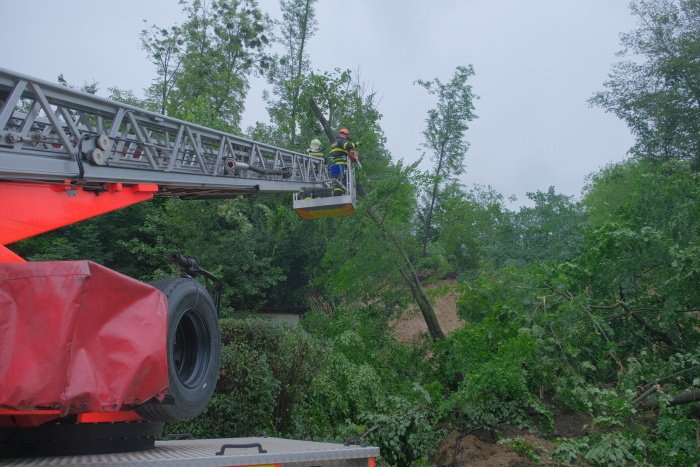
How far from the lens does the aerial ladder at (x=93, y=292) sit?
3.32 meters

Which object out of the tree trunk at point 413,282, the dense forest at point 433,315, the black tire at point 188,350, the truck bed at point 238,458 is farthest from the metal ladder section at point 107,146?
the tree trunk at point 413,282

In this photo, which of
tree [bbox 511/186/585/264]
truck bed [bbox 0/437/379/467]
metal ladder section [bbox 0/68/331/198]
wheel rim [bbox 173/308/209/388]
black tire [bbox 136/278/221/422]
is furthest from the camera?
tree [bbox 511/186/585/264]

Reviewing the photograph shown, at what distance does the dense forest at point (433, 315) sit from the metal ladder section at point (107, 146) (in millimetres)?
3707

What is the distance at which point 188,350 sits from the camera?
197 inches

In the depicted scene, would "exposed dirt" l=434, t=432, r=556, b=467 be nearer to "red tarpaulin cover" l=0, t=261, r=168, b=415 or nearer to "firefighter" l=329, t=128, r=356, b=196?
"firefighter" l=329, t=128, r=356, b=196

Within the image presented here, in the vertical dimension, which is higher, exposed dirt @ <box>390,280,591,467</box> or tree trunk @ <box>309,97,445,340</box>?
tree trunk @ <box>309,97,445,340</box>

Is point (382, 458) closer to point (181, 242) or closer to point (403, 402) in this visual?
point (403, 402)

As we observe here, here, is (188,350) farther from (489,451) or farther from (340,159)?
(340,159)

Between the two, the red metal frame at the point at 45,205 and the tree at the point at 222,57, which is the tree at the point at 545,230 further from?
the red metal frame at the point at 45,205

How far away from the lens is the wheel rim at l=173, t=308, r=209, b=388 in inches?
193

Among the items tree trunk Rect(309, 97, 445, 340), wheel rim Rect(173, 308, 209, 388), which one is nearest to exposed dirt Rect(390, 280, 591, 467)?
tree trunk Rect(309, 97, 445, 340)

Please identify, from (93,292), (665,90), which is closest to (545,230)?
(665,90)

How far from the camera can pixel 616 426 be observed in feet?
29.5

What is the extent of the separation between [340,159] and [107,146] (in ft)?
23.5
